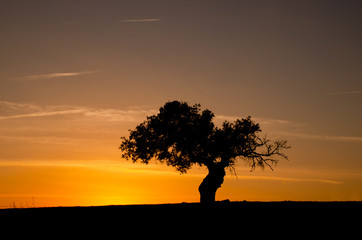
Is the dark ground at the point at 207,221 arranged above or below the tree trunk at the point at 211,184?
below

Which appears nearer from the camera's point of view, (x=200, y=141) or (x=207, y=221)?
(x=207, y=221)

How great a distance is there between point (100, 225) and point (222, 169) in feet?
79.4

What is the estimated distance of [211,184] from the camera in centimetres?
4806

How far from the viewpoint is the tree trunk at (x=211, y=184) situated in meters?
48.0

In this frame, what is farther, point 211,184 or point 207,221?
point 211,184

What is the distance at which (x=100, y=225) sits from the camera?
26.4 metres

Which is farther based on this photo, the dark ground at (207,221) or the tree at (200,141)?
the tree at (200,141)

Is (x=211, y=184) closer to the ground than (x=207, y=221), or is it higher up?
higher up

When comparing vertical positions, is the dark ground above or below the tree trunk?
below

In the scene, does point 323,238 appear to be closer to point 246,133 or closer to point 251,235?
point 251,235

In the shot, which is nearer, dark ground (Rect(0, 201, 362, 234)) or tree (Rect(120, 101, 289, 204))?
dark ground (Rect(0, 201, 362, 234))

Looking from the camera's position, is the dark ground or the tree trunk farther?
the tree trunk

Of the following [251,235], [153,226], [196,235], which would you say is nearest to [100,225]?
[153,226]

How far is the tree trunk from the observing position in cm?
4803
